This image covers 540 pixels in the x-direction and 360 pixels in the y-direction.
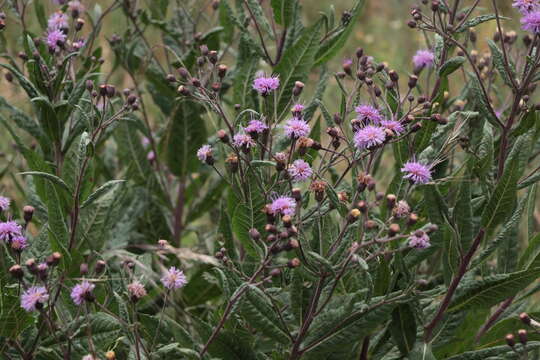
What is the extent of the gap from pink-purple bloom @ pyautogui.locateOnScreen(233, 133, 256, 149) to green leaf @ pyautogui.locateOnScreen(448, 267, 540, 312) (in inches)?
29.9

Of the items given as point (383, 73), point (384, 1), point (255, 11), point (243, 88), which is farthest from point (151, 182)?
point (384, 1)

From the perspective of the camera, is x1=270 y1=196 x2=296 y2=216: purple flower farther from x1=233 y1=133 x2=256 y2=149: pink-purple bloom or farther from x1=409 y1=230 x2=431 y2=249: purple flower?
x1=409 y1=230 x2=431 y2=249: purple flower

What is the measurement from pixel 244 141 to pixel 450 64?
758 mm

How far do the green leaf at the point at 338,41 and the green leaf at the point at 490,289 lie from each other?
3.61ft

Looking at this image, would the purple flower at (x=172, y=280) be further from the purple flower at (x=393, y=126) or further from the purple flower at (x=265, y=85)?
the purple flower at (x=393, y=126)

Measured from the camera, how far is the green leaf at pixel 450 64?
233cm

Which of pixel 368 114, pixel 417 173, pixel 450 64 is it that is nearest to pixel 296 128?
pixel 368 114

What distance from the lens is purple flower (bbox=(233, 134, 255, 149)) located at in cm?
207

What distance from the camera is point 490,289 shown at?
216 centimetres

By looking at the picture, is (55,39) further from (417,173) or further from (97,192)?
(417,173)

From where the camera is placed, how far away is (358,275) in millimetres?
2283

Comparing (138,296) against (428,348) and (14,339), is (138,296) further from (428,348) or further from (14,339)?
(428,348)

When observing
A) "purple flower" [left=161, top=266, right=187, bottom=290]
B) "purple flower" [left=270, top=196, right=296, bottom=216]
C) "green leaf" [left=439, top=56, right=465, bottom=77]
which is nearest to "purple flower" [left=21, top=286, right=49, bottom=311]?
"purple flower" [left=161, top=266, right=187, bottom=290]

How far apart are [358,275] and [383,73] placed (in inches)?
28.6
